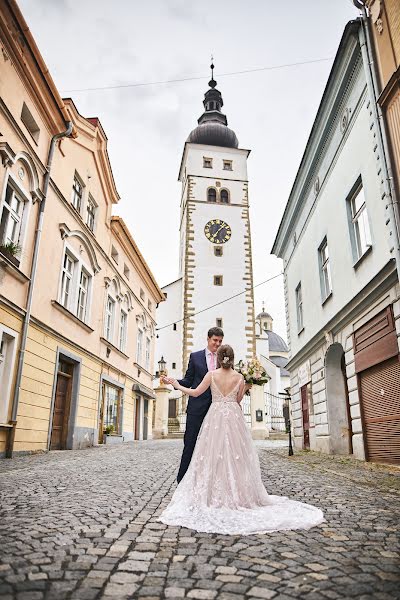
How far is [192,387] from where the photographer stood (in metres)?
5.56

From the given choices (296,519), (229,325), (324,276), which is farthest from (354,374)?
(229,325)

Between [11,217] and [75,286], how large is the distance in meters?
4.18

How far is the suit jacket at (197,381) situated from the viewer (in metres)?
5.39

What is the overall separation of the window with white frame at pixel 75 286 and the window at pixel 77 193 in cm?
183

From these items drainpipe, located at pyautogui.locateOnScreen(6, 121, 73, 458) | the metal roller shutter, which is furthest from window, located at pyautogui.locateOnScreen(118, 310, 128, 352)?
the metal roller shutter

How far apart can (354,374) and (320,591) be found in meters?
9.06

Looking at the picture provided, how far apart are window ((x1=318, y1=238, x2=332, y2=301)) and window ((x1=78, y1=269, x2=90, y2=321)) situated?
7825 mm

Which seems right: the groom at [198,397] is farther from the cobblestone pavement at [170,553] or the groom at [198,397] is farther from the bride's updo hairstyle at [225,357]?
the cobblestone pavement at [170,553]

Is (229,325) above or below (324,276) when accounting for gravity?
above

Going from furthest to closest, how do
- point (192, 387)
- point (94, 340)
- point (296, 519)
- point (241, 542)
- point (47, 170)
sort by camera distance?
point (94, 340)
point (47, 170)
point (192, 387)
point (296, 519)
point (241, 542)

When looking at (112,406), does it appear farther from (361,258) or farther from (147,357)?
(361,258)

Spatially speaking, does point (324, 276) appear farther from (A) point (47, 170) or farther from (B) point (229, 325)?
(B) point (229, 325)

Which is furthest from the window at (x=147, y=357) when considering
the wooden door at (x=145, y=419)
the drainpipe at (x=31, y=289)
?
the drainpipe at (x=31, y=289)

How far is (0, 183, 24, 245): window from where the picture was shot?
10030 millimetres
